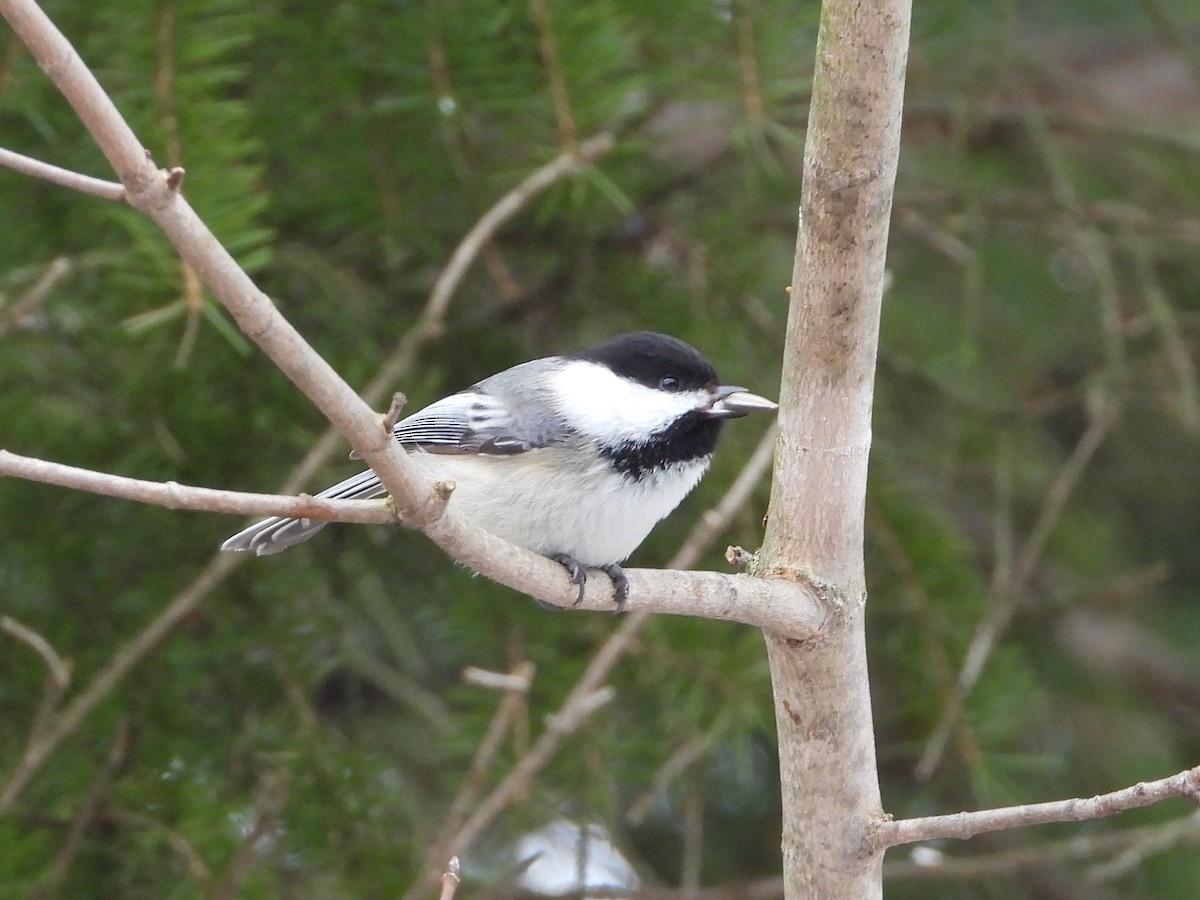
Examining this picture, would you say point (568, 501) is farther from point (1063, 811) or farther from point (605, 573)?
point (1063, 811)

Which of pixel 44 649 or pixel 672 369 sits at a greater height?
pixel 672 369

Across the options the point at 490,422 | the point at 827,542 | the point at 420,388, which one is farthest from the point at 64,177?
the point at 420,388

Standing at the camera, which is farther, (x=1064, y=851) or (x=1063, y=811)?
(x=1064, y=851)

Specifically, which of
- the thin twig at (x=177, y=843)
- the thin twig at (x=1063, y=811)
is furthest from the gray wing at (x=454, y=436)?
the thin twig at (x=1063, y=811)

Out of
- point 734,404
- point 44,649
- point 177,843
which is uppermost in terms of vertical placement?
point 734,404

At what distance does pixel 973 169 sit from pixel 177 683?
189cm

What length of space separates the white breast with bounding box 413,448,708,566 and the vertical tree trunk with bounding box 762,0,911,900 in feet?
1.41

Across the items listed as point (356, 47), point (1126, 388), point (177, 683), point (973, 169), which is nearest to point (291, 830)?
point (177, 683)

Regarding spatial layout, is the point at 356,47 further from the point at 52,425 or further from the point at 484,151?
the point at 52,425

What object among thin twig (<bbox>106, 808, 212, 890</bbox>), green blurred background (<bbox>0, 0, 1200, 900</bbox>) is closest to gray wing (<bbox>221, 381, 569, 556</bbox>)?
green blurred background (<bbox>0, 0, 1200, 900</bbox>)

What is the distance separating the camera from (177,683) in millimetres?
1812

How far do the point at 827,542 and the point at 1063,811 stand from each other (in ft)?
1.02

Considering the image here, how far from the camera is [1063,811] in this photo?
38.1 inches

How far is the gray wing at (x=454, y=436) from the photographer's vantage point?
62.5 inches
